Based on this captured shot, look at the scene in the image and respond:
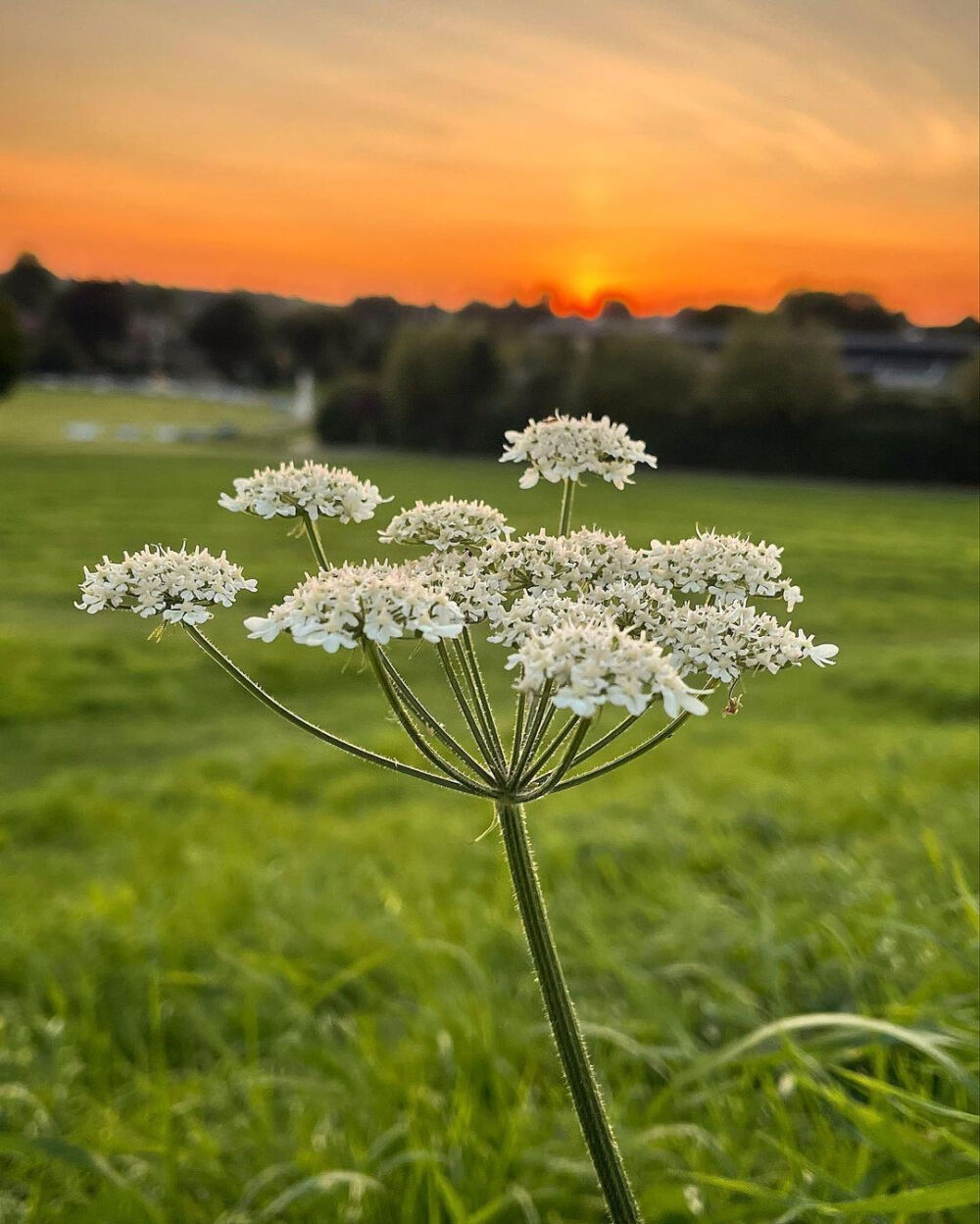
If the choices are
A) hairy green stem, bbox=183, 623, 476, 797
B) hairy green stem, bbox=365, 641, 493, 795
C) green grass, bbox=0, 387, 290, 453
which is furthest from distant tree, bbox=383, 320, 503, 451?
hairy green stem, bbox=365, 641, 493, 795

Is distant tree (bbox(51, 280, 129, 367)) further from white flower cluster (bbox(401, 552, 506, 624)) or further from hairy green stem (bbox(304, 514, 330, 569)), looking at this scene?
white flower cluster (bbox(401, 552, 506, 624))

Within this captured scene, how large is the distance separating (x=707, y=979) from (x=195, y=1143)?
3.19 meters

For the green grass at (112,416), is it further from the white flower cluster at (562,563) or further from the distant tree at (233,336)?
the white flower cluster at (562,563)

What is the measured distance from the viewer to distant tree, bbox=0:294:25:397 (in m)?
86.6

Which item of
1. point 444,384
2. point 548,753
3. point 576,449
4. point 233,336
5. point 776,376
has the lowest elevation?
point 548,753

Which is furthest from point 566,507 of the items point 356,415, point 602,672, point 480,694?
point 356,415

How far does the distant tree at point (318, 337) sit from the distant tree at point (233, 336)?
408 centimetres

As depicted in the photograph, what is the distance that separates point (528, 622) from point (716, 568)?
0.71 m

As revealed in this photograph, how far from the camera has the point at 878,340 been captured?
385 ft

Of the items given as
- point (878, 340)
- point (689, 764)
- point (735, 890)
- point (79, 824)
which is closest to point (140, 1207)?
point (735, 890)

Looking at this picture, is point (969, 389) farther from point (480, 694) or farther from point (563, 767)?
point (563, 767)

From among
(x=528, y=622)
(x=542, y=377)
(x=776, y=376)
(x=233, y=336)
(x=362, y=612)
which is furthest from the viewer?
(x=233, y=336)

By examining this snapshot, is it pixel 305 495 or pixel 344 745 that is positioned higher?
pixel 305 495

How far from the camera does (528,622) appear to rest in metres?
2.82
